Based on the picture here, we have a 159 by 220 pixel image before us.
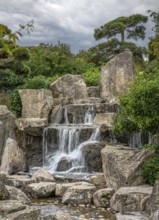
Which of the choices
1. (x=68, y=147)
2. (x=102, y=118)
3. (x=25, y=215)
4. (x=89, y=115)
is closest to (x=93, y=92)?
(x=89, y=115)

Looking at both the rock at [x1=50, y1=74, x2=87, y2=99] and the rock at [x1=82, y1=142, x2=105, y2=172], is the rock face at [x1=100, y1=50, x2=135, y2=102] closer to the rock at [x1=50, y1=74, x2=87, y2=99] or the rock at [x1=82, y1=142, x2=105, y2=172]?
the rock at [x1=50, y1=74, x2=87, y2=99]

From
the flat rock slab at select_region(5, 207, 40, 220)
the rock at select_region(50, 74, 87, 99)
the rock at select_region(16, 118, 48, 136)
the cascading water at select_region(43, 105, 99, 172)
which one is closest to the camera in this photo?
the flat rock slab at select_region(5, 207, 40, 220)

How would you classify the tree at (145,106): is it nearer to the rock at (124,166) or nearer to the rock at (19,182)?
the rock at (124,166)

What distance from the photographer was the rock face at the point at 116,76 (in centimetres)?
2477

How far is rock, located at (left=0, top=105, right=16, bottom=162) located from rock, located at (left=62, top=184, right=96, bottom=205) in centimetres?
757

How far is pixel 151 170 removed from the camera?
1108 cm

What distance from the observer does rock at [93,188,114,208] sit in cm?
1067

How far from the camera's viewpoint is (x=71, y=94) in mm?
24094

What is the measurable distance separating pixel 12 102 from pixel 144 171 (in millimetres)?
11750

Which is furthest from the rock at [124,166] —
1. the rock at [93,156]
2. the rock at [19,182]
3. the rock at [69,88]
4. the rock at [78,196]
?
the rock at [69,88]

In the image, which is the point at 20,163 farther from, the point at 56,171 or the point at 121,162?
the point at 121,162

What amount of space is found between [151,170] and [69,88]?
13642 millimetres

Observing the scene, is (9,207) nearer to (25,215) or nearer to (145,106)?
(25,215)

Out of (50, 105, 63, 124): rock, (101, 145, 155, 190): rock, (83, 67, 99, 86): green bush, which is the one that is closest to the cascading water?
(50, 105, 63, 124): rock
